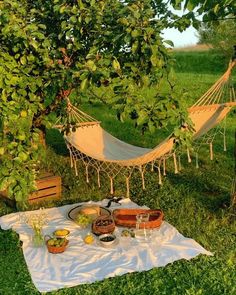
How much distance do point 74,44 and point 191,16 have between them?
1.22 metres

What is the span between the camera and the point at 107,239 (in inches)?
192

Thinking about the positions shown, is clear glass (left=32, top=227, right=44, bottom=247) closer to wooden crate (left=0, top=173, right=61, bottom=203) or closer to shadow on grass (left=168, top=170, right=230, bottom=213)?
wooden crate (left=0, top=173, right=61, bottom=203)

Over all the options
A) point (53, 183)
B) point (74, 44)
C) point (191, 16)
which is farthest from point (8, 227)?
point (191, 16)

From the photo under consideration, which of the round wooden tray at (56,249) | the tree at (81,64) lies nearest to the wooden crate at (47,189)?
the round wooden tray at (56,249)

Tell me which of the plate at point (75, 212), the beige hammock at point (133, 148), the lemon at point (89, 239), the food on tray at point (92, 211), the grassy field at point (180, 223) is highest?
the beige hammock at point (133, 148)

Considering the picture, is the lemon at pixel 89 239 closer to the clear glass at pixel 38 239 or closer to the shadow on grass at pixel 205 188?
the clear glass at pixel 38 239

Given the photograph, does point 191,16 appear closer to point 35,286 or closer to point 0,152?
point 0,152

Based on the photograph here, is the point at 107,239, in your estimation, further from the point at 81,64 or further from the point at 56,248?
the point at 81,64

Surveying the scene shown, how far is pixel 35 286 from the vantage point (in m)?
4.15

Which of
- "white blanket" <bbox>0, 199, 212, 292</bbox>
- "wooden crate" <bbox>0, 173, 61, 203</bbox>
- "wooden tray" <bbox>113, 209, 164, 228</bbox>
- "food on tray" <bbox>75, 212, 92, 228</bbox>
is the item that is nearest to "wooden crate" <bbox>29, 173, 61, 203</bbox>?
"wooden crate" <bbox>0, 173, 61, 203</bbox>

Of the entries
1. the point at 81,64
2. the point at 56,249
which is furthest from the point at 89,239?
the point at 81,64

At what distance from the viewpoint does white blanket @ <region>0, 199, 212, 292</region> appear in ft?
14.0

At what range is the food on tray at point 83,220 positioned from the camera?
17.1 feet

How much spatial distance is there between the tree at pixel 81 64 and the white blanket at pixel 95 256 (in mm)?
1133
